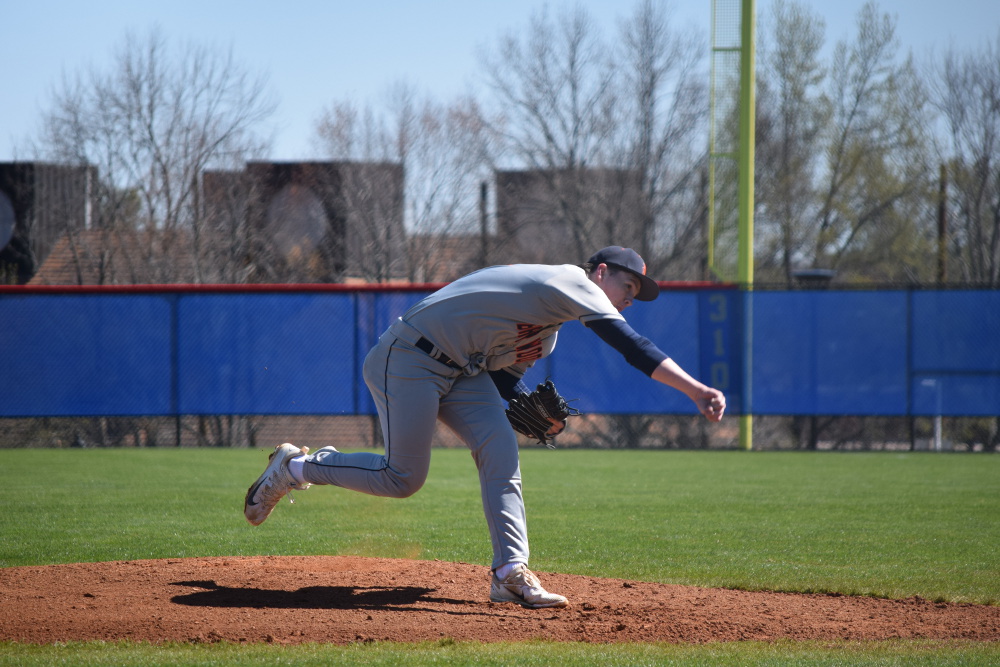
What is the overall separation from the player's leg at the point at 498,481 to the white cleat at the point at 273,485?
854 millimetres

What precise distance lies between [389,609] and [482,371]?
1160mm

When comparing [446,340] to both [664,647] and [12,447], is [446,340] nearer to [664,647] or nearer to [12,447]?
[664,647]

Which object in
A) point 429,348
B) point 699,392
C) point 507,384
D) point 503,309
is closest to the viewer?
point 699,392

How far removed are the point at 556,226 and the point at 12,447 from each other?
13.3 metres

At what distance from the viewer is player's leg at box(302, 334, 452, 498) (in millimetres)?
4270

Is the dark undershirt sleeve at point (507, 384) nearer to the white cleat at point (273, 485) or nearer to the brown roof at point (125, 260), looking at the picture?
the white cleat at point (273, 485)

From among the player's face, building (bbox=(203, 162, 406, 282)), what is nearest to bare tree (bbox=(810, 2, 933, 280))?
building (bbox=(203, 162, 406, 282))

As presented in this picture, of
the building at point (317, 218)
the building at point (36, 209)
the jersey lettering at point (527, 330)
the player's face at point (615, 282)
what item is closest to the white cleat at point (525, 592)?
the jersey lettering at point (527, 330)

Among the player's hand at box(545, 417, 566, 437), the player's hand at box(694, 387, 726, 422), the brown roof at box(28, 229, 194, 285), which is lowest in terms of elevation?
the player's hand at box(545, 417, 566, 437)

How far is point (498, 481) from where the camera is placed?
14.2ft

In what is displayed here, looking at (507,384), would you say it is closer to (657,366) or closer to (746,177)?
(657,366)

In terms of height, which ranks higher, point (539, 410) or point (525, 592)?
point (539, 410)

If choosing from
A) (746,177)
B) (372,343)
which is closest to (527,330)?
(372,343)

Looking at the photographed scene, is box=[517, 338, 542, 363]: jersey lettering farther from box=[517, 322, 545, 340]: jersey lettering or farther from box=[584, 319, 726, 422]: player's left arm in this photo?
box=[584, 319, 726, 422]: player's left arm
